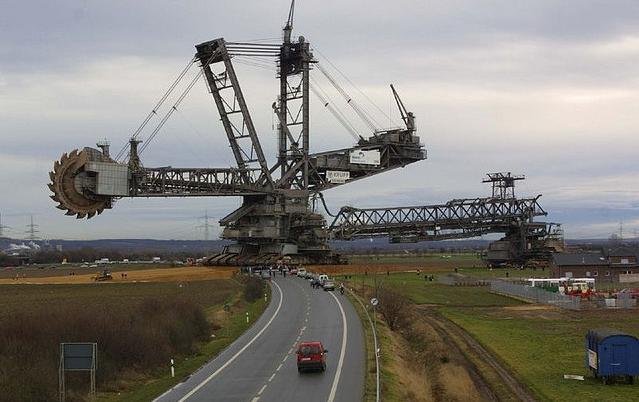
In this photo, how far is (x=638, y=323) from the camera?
60.6m

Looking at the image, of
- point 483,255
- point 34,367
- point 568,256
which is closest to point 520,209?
point 483,255

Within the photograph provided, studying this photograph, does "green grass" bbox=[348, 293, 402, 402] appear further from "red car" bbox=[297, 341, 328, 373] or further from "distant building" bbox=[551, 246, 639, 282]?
"distant building" bbox=[551, 246, 639, 282]

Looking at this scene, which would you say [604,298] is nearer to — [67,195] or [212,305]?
[212,305]

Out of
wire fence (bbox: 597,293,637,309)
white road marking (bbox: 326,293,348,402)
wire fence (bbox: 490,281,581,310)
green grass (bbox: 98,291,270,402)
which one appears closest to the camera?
white road marking (bbox: 326,293,348,402)

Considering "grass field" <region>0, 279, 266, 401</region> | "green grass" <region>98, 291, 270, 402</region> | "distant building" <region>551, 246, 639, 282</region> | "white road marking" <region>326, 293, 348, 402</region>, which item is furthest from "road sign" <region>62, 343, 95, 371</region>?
"distant building" <region>551, 246, 639, 282</region>

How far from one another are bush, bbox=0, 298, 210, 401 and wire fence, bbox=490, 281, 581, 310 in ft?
140

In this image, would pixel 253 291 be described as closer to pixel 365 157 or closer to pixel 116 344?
pixel 116 344

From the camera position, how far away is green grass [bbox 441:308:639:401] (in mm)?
36000

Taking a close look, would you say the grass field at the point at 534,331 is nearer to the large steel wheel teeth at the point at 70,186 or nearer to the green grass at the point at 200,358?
the green grass at the point at 200,358

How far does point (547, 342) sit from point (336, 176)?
5984 cm

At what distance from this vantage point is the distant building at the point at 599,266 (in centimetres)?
11275

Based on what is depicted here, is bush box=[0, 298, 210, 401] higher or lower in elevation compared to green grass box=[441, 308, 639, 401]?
higher

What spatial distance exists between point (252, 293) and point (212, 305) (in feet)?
18.4

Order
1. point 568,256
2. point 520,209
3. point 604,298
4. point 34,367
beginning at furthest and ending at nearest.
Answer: point 520,209, point 568,256, point 604,298, point 34,367
